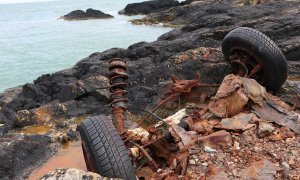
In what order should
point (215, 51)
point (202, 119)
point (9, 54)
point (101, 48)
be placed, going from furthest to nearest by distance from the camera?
point (9, 54)
point (101, 48)
point (215, 51)
point (202, 119)

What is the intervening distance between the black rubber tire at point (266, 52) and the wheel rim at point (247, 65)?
0.19ft

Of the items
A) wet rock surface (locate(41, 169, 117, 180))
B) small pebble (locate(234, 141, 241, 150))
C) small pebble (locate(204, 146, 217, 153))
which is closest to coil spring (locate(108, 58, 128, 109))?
small pebble (locate(204, 146, 217, 153))

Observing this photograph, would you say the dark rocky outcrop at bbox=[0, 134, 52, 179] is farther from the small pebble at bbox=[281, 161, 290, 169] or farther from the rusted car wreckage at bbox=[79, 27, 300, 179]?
the small pebble at bbox=[281, 161, 290, 169]

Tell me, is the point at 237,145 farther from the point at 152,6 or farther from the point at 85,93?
the point at 152,6

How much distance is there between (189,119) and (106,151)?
1.40 meters

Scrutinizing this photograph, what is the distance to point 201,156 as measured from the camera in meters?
3.98

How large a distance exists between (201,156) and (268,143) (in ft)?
2.66

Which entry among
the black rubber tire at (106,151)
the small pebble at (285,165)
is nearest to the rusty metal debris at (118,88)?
the black rubber tire at (106,151)

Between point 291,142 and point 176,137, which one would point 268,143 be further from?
point 176,137

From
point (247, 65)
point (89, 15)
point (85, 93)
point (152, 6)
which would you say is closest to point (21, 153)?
point (85, 93)

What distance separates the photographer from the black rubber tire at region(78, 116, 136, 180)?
3.56m

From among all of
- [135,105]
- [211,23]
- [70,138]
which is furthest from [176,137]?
[211,23]

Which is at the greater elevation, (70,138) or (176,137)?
(176,137)

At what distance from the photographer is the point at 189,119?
468 cm
